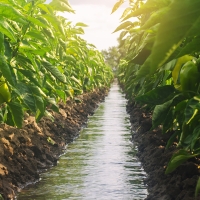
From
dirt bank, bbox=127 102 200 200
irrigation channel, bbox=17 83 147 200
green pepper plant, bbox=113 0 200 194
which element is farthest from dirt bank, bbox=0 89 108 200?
green pepper plant, bbox=113 0 200 194

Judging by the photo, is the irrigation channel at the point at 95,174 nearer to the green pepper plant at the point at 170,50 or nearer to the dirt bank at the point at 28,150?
the dirt bank at the point at 28,150

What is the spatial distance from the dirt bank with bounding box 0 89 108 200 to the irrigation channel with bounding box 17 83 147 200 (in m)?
0.16

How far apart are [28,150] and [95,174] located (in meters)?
1.11

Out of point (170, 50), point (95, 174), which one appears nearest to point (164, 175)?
point (95, 174)

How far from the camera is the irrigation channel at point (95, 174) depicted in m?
5.48

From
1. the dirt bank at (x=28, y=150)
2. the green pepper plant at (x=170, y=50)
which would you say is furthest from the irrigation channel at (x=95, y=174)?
the green pepper plant at (x=170, y=50)

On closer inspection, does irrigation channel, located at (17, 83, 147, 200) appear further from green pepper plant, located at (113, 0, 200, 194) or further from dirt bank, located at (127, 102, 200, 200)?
green pepper plant, located at (113, 0, 200, 194)

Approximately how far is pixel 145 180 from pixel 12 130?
2.10 metres

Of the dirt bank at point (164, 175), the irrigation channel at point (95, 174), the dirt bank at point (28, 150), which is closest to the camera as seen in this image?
the dirt bank at point (164, 175)

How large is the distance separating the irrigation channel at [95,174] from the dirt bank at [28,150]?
16 centimetres

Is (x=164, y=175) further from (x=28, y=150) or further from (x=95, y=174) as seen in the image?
(x=28, y=150)

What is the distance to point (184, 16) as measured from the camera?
1.21ft

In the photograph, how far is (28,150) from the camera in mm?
6469

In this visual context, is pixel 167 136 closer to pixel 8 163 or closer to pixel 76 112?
pixel 8 163
